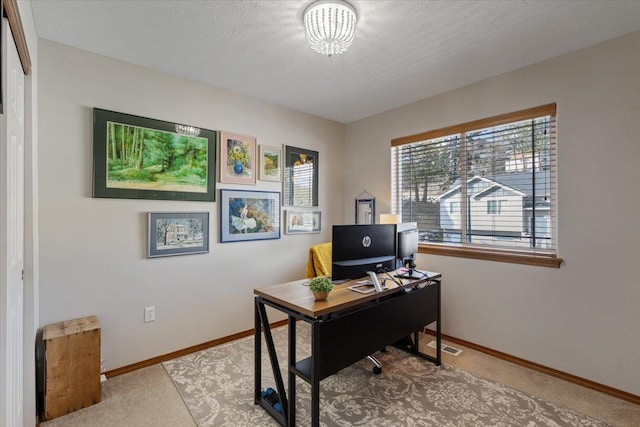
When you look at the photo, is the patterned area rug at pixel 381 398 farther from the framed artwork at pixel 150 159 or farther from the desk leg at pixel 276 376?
the framed artwork at pixel 150 159

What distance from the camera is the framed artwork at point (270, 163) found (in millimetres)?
3254

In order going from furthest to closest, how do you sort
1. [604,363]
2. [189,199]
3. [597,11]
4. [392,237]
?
[189,199]
[392,237]
[604,363]
[597,11]

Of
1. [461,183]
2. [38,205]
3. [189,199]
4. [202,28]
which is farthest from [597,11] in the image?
[38,205]

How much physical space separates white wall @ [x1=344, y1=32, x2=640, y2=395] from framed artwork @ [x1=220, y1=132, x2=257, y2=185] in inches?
87.7

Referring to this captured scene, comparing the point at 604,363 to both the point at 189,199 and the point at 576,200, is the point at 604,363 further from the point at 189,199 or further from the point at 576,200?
the point at 189,199

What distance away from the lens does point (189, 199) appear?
2.72 metres

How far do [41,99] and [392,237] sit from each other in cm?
271

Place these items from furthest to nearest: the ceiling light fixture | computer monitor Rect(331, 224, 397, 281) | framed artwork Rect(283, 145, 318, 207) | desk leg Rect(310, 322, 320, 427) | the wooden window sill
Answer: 1. framed artwork Rect(283, 145, 318, 207)
2. the ceiling light fixture
3. the wooden window sill
4. computer monitor Rect(331, 224, 397, 281)
5. desk leg Rect(310, 322, 320, 427)

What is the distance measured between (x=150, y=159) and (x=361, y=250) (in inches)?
75.1

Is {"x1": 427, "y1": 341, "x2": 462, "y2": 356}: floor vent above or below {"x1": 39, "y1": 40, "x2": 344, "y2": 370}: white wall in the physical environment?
below

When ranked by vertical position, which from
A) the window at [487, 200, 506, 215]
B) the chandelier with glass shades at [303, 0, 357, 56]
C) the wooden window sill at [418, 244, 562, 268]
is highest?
the chandelier with glass shades at [303, 0, 357, 56]

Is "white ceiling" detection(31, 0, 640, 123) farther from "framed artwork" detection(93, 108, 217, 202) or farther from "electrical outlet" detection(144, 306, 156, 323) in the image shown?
"electrical outlet" detection(144, 306, 156, 323)

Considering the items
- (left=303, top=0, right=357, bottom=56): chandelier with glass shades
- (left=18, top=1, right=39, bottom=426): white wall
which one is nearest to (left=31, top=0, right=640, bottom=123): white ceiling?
(left=303, top=0, right=357, bottom=56): chandelier with glass shades

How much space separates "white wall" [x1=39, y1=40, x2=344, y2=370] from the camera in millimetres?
2127
